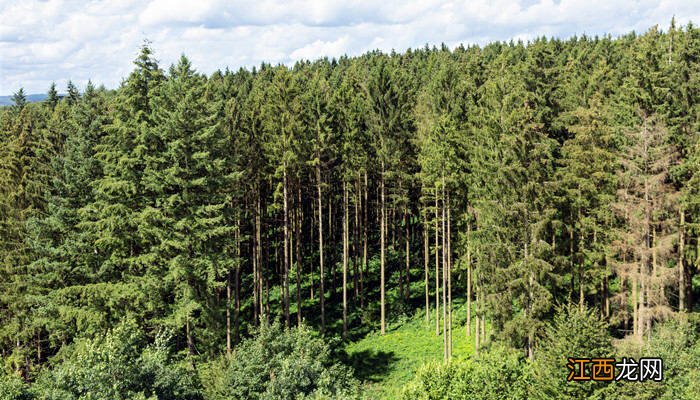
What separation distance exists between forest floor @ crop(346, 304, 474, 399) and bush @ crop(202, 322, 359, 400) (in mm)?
9065

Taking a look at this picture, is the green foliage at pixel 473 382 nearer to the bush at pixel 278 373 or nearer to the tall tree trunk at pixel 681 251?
the bush at pixel 278 373

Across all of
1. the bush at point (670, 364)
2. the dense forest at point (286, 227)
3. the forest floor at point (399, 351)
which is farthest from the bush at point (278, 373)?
the forest floor at point (399, 351)

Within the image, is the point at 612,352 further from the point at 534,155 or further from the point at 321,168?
the point at 321,168

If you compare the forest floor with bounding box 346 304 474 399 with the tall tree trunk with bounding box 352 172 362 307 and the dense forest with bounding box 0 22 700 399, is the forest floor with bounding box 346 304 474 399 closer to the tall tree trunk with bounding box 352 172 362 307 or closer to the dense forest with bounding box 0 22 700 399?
the dense forest with bounding box 0 22 700 399

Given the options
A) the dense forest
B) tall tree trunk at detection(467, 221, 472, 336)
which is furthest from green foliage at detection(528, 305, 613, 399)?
tall tree trunk at detection(467, 221, 472, 336)

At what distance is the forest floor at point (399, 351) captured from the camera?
30.2 metres

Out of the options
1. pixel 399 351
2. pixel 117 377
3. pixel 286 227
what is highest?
pixel 286 227

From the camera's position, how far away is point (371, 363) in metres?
32.8

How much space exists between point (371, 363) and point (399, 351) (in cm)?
206

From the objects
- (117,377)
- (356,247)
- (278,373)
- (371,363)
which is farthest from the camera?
(356,247)

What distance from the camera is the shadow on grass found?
3127cm

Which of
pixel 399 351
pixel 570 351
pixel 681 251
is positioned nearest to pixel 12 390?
pixel 570 351

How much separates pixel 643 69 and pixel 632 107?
1835 mm

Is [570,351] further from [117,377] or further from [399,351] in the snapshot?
[399,351]
